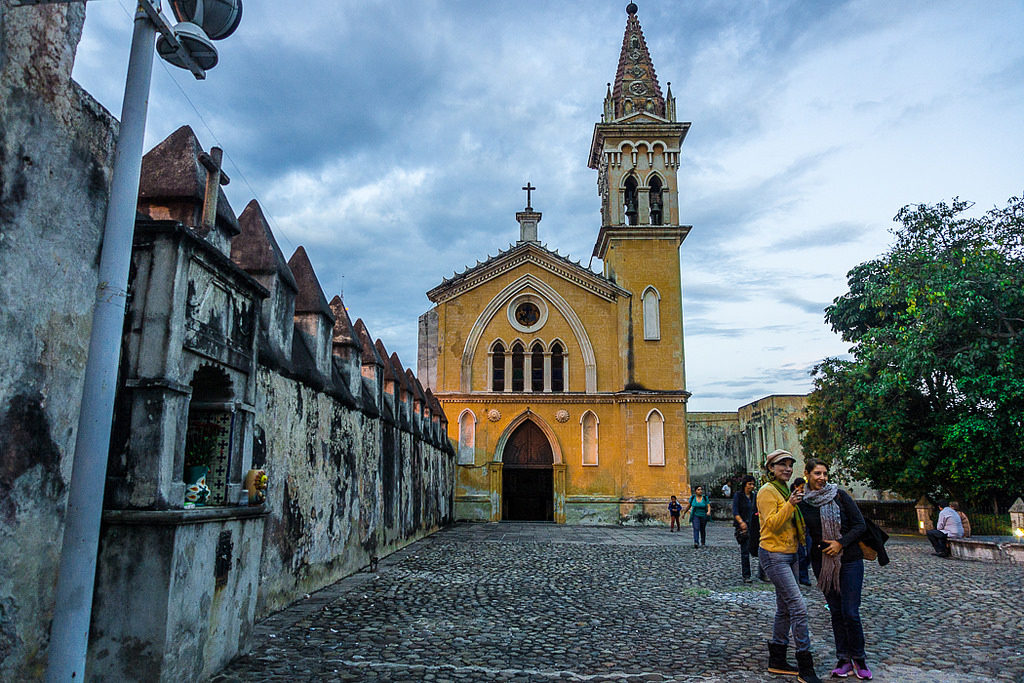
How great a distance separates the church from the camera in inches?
1013

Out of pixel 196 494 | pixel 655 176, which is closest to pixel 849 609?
pixel 196 494

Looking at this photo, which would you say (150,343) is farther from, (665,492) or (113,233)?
(665,492)

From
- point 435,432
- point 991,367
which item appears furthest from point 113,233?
point 991,367

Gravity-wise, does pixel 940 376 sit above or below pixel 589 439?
above

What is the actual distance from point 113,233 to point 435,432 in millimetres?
18227

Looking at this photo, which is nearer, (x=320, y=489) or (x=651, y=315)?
(x=320, y=489)

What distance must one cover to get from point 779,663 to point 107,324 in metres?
5.27

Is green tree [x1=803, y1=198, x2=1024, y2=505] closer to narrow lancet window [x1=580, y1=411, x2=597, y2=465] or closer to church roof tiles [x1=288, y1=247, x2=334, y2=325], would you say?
narrow lancet window [x1=580, y1=411, x2=597, y2=465]

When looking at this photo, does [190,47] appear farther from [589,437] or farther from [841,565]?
[589,437]

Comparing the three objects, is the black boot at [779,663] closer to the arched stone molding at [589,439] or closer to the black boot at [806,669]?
the black boot at [806,669]

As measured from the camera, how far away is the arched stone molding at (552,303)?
87.2ft

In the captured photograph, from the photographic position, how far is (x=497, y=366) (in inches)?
1062

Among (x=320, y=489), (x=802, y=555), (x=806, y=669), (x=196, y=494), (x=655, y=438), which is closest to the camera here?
(x=806, y=669)

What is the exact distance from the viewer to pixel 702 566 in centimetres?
1266
